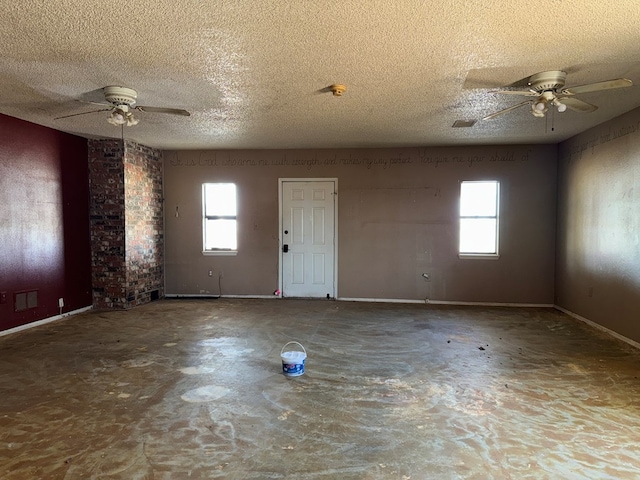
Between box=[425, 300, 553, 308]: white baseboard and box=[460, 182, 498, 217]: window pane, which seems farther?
box=[460, 182, 498, 217]: window pane

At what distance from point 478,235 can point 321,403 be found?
189 inches

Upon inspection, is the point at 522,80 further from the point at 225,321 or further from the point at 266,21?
the point at 225,321

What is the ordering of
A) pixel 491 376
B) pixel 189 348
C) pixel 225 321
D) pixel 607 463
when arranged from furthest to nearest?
pixel 225 321
pixel 189 348
pixel 491 376
pixel 607 463

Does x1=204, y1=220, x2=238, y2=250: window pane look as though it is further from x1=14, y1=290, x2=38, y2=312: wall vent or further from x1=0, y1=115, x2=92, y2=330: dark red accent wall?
x1=14, y1=290, x2=38, y2=312: wall vent

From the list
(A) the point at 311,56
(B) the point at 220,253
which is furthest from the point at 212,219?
(A) the point at 311,56

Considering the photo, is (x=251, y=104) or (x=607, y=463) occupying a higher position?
(x=251, y=104)

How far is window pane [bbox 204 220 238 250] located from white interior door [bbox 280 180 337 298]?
3.11ft

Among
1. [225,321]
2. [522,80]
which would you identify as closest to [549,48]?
[522,80]

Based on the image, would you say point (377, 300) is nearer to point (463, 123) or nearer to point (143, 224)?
point (463, 123)

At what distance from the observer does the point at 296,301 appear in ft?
22.3

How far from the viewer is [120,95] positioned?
3740 millimetres

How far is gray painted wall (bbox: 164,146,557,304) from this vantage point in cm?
645

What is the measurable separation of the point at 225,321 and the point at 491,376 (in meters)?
3.51

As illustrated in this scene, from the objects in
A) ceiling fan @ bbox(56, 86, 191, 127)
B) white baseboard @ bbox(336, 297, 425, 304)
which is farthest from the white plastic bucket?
white baseboard @ bbox(336, 297, 425, 304)
